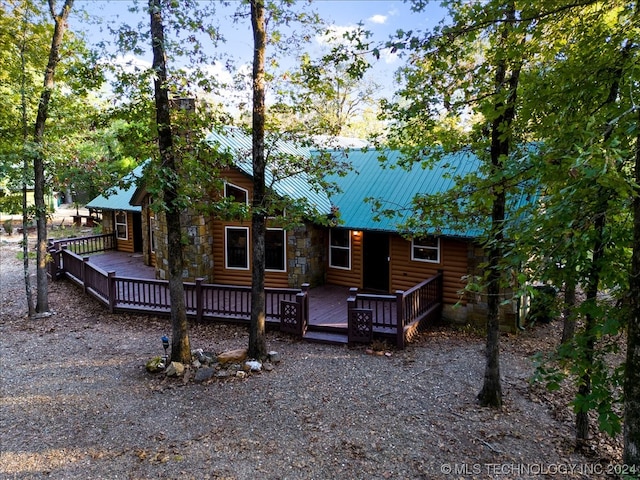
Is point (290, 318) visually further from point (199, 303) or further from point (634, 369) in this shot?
point (634, 369)

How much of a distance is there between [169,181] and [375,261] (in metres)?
7.64

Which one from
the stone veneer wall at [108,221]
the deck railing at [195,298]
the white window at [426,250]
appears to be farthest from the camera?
the stone veneer wall at [108,221]

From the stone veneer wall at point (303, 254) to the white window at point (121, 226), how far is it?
36.6ft

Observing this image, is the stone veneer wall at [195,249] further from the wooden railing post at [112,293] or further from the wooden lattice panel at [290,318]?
the wooden lattice panel at [290,318]

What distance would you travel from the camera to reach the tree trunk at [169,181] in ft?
24.5

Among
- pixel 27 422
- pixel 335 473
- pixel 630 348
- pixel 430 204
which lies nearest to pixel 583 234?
pixel 630 348

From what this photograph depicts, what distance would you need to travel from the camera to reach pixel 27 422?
655cm

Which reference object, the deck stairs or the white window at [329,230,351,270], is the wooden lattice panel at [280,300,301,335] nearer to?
the deck stairs

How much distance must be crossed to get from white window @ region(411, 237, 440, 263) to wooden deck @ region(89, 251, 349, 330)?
8.04 feet

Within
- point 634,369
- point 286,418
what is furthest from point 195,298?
point 634,369

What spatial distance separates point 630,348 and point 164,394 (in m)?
6.99

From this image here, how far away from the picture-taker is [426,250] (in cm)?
1239

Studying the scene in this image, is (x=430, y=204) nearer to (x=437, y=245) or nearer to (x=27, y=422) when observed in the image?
(x=437, y=245)

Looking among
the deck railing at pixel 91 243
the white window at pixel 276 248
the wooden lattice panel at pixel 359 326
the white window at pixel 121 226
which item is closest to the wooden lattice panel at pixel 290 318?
the wooden lattice panel at pixel 359 326
